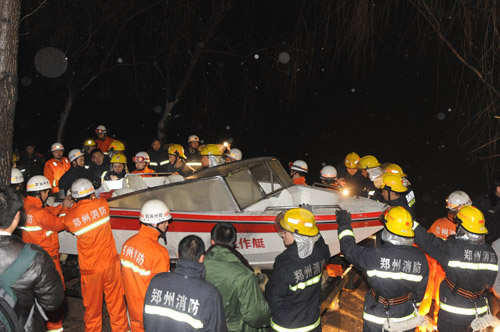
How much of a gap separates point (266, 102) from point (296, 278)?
70.7ft

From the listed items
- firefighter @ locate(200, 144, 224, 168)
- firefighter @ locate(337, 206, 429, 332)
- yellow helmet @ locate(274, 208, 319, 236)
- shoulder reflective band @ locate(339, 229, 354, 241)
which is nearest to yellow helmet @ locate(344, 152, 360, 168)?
firefighter @ locate(200, 144, 224, 168)

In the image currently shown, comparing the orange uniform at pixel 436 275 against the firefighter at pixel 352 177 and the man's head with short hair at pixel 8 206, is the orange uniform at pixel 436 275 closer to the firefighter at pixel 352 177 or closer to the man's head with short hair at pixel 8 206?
the firefighter at pixel 352 177

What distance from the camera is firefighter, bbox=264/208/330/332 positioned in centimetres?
345

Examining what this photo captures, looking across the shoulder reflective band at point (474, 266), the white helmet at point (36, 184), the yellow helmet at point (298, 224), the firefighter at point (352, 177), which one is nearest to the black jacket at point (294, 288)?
the yellow helmet at point (298, 224)

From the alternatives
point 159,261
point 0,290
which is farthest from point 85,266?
point 0,290

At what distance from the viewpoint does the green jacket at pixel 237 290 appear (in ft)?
10.4

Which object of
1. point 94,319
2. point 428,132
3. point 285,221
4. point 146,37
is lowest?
point 428,132

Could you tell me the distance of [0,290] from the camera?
2.54m

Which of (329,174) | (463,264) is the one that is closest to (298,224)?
(463,264)

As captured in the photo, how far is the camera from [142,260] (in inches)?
149

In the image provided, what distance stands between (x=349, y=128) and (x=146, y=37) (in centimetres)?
1391

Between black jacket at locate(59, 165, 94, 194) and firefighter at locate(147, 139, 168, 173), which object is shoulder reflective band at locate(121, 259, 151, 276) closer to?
black jacket at locate(59, 165, 94, 194)

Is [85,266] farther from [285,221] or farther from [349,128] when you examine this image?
[349,128]

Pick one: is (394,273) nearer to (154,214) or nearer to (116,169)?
(154,214)
